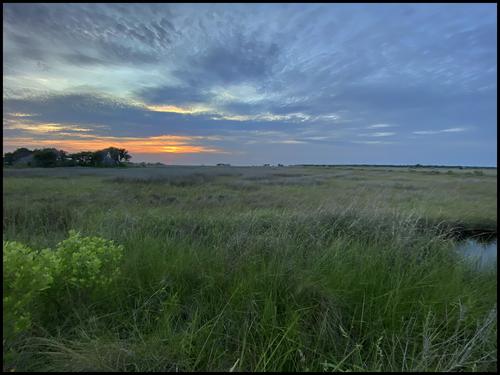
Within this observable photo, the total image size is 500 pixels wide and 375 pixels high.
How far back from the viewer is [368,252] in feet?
16.5

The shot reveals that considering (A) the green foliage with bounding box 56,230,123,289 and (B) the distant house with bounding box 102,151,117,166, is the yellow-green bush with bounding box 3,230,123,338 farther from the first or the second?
(B) the distant house with bounding box 102,151,117,166

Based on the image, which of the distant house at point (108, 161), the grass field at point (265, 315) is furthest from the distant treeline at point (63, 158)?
the grass field at point (265, 315)

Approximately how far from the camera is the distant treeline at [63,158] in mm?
35625

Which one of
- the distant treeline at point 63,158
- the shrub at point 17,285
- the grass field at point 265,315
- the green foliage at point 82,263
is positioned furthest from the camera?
the distant treeline at point 63,158

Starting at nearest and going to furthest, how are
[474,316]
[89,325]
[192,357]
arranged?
[192,357] → [89,325] → [474,316]

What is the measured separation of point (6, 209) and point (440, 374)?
40.5 ft

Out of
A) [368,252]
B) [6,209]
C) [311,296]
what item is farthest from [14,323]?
[6,209]

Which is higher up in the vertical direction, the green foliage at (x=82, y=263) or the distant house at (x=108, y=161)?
the distant house at (x=108, y=161)

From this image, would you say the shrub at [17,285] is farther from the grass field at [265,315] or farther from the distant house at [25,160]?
the distant house at [25,160]

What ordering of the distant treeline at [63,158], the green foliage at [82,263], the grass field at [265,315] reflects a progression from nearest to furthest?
the grass field at [265,315]
the green foliage at [82,263]
the distant treeline at [63,158]

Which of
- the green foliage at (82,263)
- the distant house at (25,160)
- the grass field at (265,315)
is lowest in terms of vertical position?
the grass field at (265,315)

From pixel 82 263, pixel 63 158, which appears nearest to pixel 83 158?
pixel 63 158

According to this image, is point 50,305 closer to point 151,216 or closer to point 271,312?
point 271,312

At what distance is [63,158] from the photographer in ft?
121
